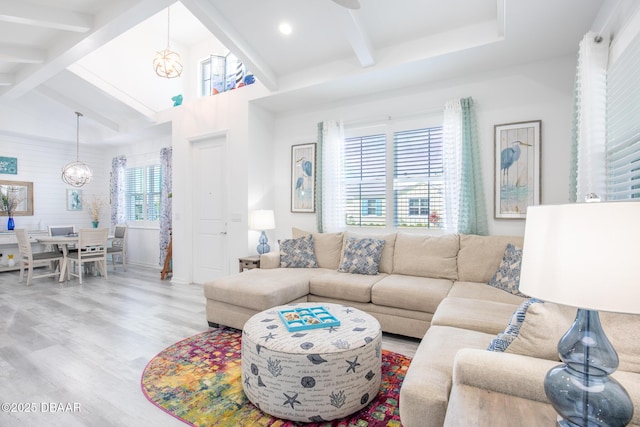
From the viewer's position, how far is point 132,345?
2.84 metres

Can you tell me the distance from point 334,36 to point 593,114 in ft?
8.08

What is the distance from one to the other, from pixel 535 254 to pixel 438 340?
1.08 metres

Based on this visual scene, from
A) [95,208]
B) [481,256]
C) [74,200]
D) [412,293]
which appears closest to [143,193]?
[95,208]

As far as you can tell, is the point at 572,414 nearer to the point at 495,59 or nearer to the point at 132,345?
the point at 132,345

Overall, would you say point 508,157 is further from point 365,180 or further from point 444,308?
point 444,308

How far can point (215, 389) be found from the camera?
2139mm

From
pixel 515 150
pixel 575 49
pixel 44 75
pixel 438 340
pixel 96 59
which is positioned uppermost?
pixel 96 59

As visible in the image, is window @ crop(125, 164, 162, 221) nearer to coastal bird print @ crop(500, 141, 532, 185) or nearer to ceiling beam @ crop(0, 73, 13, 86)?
ceiling beam @ crop(0, 73, 13, 86)

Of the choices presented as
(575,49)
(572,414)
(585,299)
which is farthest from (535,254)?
(575,49)

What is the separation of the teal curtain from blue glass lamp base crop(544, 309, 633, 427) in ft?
9.08

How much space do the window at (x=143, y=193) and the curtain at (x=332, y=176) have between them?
397 centimetres

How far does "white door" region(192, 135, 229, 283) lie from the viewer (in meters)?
4.87

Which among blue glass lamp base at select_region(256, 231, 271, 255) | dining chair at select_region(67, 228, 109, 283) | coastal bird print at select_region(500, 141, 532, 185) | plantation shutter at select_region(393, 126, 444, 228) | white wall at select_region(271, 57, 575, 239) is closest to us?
white wall at select_region(271, 57, 575, 239)

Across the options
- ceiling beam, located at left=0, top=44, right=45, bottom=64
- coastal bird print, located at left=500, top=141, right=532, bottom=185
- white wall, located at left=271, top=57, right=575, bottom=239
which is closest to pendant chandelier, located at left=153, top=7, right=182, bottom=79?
ceiling beam, located at left=0, top=44, right=45, bottom=64
